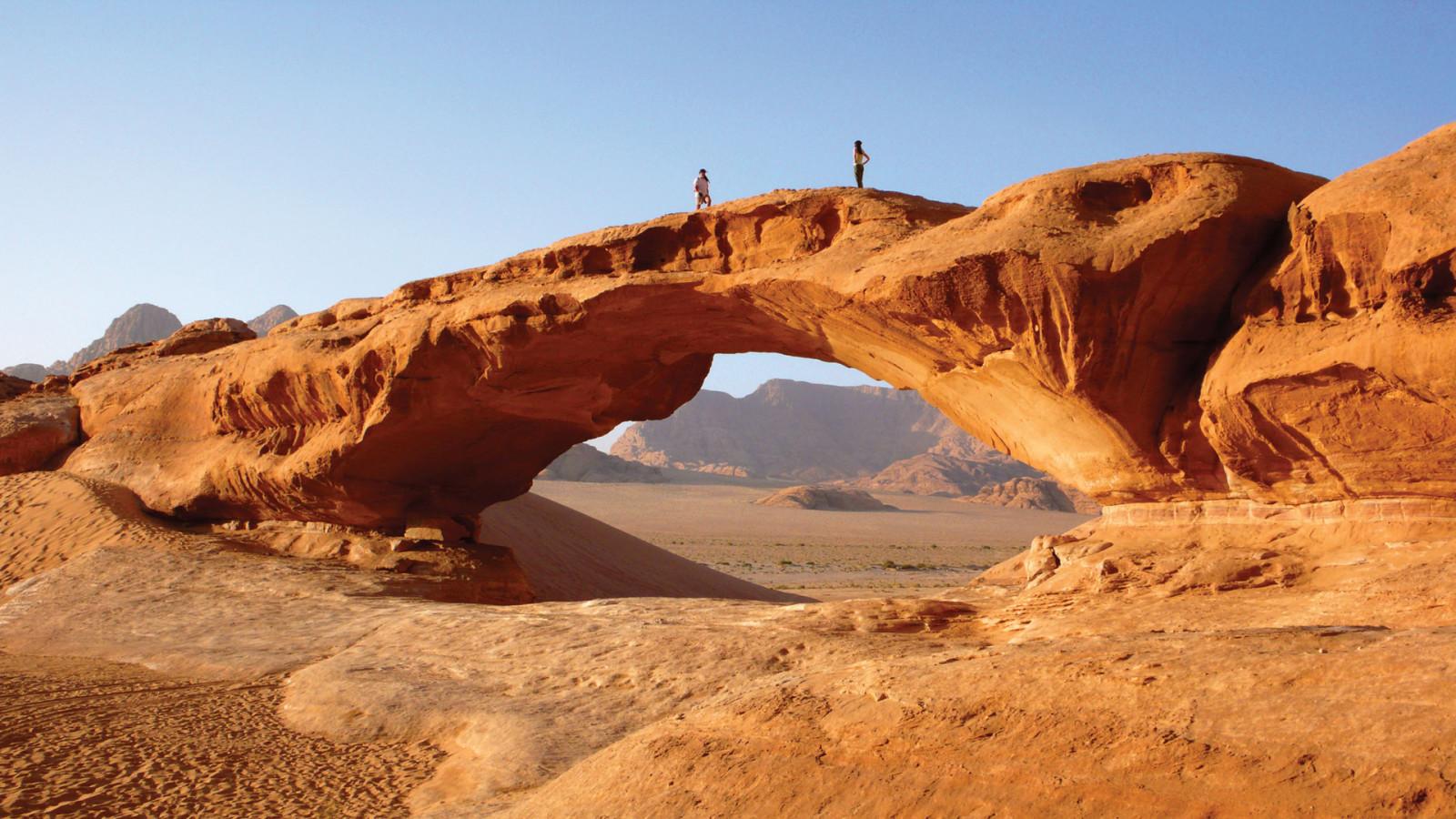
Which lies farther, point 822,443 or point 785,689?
point 822,443

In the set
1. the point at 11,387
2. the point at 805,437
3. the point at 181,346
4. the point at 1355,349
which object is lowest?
the point at 805,437

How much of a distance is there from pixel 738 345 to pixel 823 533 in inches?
1415

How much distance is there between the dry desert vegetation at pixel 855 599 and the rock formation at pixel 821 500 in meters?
45.5

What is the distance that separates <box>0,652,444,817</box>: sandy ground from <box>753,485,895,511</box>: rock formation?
5055 cm

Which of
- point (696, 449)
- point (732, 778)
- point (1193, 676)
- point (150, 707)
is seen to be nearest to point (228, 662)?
point (150, 707)

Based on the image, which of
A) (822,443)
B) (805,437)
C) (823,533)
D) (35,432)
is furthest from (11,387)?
(805,437)

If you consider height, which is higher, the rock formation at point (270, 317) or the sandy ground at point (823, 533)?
the rock formation at point (270, 317)

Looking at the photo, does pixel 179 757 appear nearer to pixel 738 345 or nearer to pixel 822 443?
pixel 738 345

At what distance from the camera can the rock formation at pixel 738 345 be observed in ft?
24.3

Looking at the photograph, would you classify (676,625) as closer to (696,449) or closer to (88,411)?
(88,411)

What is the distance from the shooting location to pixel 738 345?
11398mm

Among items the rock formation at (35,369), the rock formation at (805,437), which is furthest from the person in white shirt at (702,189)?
the rock formation at (805,437)

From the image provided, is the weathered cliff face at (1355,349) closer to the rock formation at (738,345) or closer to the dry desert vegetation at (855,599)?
the dry desert vegetation at (855,599)

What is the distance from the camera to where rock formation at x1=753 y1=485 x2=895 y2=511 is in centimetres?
5909
